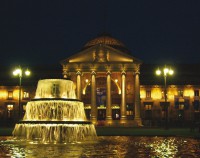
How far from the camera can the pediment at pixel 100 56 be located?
8088 cm

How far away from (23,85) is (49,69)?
38.8ft

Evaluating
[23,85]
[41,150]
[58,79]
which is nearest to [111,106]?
[23,85]

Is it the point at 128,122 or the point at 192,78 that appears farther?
the point at 192,78

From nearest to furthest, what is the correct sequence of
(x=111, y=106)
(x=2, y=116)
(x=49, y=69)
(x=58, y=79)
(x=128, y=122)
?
(x=58, y=79)
(x=128, y=122)
(x=111, y=106)
(x=2, y=116)
(x=49, y=69)

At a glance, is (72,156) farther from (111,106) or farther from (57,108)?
(111,106)

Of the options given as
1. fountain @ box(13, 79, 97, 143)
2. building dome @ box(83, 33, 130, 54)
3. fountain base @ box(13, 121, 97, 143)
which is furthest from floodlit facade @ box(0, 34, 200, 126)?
fountain base @ box(13, 121, 97, 143)

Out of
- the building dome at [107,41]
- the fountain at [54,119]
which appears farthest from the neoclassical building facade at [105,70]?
the fountain at [54,119]

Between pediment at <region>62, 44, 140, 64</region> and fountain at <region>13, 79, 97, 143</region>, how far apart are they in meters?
52.4

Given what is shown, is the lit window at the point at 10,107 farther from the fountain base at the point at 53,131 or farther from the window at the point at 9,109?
the fountain base at the point at 53,131

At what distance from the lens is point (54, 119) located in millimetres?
27406

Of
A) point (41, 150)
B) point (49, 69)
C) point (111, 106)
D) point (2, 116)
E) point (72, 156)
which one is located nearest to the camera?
point (72, 156)

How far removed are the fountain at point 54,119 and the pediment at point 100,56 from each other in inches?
2061

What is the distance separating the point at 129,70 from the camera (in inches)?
3201

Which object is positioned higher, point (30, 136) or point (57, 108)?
point (57, 108)
